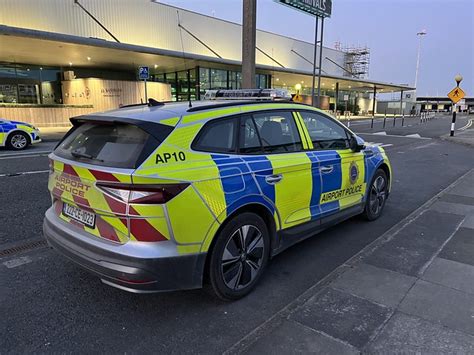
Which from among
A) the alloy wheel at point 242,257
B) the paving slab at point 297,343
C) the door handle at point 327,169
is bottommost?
the paving slab at point 297,343

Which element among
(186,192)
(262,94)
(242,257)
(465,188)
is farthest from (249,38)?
(186,192)

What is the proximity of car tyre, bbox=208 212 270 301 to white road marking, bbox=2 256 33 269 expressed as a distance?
219 cm

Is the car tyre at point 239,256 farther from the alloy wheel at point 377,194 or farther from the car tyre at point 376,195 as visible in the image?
the alloy wheel at point 377,194

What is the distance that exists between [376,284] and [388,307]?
393mm

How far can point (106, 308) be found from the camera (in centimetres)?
298

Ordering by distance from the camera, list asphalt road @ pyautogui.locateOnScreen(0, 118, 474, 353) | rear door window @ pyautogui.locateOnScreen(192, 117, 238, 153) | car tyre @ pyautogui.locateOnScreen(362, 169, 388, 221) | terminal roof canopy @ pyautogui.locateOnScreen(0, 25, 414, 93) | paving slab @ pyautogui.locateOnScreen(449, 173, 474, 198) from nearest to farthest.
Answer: asphalt road @ pyautogui.locateOnScreen(0, 118, 474, 353), rear door window @ pyautogui.locateOnScreen(192, 117, 238, 153), car tyre @ pyautogui.locateOnScreen(362, 169, 388, 221), paving slab @ pyautogui.locateOnScreen(449, 173, 474, 198), terminal roof canopy @ pyautogui.locateOnScreen(0, 25, 414, 93)

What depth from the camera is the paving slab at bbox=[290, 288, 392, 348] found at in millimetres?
2629

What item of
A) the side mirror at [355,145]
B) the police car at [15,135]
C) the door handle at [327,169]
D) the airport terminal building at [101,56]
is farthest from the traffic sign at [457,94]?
the police car at [15,135]

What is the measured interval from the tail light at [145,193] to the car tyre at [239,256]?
609 mm

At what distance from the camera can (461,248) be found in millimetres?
4176

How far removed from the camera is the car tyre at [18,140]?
12.2 meters

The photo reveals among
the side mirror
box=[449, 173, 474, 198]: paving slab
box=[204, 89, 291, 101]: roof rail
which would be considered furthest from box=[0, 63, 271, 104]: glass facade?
the side mirror

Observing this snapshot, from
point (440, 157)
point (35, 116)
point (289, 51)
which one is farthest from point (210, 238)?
point (289, 51)

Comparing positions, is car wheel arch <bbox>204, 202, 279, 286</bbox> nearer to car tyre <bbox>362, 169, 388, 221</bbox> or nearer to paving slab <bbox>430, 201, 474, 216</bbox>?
car tyre <bbox>362, 169, 388, 221</bbox>
